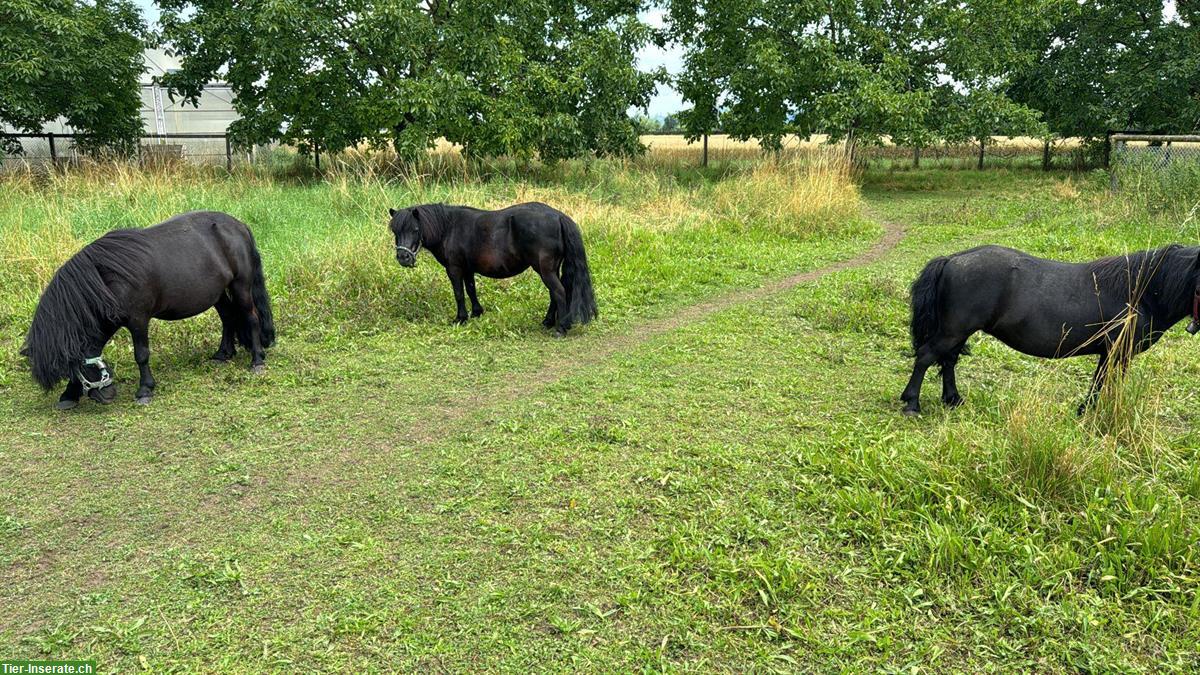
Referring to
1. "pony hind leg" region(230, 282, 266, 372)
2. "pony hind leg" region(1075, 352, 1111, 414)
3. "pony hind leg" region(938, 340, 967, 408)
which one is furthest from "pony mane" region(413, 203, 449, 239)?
"pony hind leg" region(1075, 352, 1111, 414)

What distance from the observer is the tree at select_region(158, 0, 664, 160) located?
14.3 m

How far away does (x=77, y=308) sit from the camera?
4.75 metres

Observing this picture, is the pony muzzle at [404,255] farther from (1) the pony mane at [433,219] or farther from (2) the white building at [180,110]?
(2) the white building at [180,110]

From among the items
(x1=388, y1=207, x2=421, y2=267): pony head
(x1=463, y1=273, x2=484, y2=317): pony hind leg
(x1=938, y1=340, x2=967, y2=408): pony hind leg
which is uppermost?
(x1=388, y1=207, x2=421, y2=267): pony head

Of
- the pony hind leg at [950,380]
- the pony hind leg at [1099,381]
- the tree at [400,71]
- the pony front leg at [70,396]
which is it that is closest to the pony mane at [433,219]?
the pony front leg at [70,396]

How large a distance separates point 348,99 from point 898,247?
1196 centimetres

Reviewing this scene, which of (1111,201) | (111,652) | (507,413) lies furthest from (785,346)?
(1111,201)

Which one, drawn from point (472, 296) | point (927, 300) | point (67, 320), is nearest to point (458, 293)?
point (472, 296)

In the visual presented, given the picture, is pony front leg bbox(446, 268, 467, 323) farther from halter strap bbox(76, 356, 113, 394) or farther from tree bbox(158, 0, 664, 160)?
tree bbox(158, 0, 664, 160)

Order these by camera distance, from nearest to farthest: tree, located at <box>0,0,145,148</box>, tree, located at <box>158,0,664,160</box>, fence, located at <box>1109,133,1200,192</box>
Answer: fence, located at <box>1109,133,1200,192</box> < tree, located at <box>0,0,145,148</box> < tree, located at <box>158,0,664,160</box>

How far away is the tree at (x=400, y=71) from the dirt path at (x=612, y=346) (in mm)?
7928

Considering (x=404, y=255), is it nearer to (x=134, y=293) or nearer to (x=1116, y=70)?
(x=134, y=293)

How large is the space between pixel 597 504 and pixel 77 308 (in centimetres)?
389

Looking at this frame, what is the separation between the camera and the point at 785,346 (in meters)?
6.37
